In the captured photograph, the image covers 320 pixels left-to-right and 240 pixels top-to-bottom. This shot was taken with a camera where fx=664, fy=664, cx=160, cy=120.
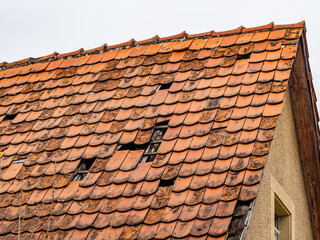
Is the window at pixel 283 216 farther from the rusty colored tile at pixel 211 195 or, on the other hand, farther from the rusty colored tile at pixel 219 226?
the rusty colored tile at pixel 219 226

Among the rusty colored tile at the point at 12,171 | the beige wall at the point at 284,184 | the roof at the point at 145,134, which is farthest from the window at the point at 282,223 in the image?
the rusty colored tile at the point at 12,171

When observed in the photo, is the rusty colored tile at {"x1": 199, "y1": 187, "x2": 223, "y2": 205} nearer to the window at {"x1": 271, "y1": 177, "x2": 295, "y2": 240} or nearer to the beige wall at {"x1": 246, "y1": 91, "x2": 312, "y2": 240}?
the beige wall at {"x1": 246, "y1": 91, "x2": 312, "y2": 240}

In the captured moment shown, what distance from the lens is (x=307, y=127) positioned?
9094 mm

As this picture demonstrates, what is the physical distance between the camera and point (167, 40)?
971cm

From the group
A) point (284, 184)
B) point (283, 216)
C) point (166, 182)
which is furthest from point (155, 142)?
point (283, 216)

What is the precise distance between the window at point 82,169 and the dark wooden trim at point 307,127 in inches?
110

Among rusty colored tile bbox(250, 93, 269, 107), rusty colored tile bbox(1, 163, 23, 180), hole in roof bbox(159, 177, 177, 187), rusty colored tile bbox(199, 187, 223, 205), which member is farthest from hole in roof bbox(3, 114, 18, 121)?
rusty colored tile bbox(199, 187, 223, 205)

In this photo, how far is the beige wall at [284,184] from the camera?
7234mm

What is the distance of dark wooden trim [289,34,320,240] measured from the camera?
870 centimetres

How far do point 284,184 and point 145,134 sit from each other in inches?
77.6

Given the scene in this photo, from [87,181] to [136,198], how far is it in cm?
73

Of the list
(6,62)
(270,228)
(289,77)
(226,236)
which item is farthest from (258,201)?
(6,62)

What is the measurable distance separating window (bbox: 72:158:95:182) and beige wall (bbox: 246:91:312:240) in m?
1.95

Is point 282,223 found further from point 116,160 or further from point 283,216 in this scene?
point 116,160
